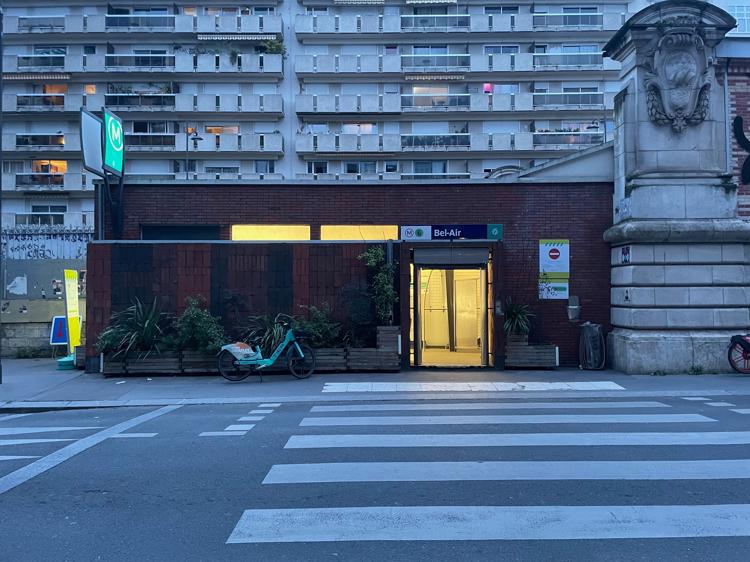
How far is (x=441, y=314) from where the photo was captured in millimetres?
15680

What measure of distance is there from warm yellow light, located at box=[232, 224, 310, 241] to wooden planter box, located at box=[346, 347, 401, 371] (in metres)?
3.45

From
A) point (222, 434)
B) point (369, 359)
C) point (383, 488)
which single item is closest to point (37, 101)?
point (369, 359)

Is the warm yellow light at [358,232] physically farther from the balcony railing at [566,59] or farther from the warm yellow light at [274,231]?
the balcony railing at [566,59]

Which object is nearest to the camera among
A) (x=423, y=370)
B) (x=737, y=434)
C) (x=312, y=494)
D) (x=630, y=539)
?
(x=630, y=539)

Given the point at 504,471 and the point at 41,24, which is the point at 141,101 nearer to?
the point at 41,24

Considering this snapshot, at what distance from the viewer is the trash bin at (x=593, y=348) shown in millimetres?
15016

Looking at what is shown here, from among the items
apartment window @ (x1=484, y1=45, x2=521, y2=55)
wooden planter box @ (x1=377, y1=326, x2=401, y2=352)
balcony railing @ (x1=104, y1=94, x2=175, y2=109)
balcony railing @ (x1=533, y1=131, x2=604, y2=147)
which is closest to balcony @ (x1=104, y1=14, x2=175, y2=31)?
balcony railing @ (x1=104, y1=94, x2=175, y2=109)

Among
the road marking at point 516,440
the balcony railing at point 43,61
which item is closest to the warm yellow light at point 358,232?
the road marking at point 516,440

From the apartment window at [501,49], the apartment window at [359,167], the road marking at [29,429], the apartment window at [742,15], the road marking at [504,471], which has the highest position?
the apartment window at [501,49]

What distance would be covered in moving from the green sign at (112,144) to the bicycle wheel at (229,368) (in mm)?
5362

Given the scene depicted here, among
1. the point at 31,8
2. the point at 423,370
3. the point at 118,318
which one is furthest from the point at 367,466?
the point at 31,8

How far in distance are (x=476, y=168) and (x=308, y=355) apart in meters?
31.0

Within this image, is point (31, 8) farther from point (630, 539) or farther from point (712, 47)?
point (630, 539)

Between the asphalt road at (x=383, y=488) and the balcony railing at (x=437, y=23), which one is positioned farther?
the balcony railing at (x=437, y=23)
